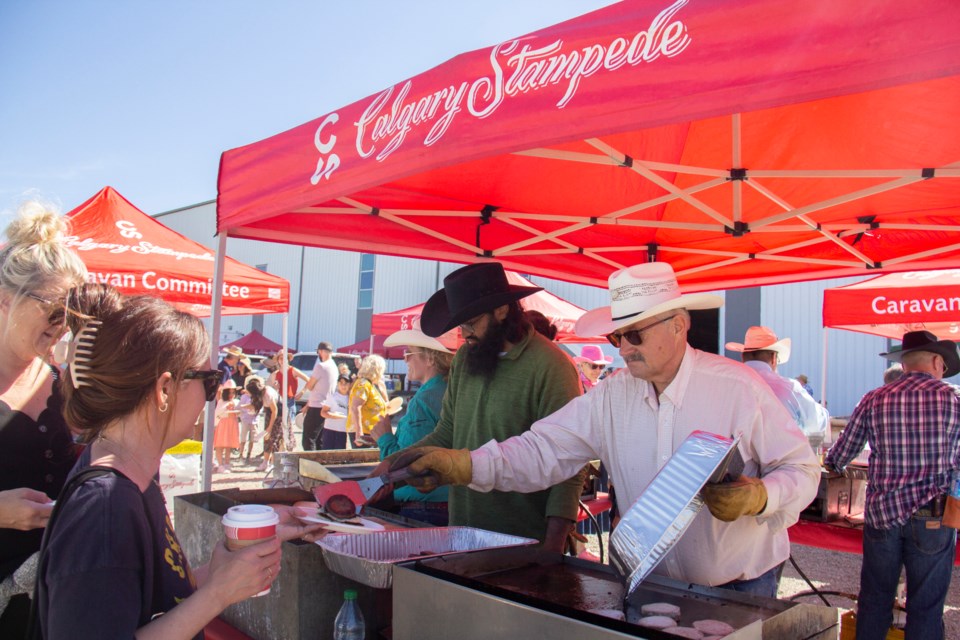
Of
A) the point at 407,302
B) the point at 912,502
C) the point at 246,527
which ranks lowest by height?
the point at 912,502

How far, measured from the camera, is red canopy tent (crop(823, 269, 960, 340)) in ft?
17.2

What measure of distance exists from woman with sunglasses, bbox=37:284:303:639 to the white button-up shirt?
1082 mm

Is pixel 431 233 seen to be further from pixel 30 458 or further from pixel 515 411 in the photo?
pixel 30 458

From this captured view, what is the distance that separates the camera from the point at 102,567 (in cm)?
108

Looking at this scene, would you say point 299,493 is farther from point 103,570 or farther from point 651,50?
point 651,50

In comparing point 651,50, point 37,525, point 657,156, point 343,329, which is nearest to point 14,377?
point 37,525

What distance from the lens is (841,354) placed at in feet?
47.3

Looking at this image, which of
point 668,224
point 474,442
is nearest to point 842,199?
point 668,224

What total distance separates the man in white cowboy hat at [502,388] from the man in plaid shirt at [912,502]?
6.85ft

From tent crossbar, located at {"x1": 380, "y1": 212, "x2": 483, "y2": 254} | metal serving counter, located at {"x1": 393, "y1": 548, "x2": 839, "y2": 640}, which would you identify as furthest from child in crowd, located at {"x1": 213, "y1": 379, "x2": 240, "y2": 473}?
metal serving counter, located at {"x1": 393, "y1": 548, "x2": 839, "y2": 640}

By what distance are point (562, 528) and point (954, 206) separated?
269cm

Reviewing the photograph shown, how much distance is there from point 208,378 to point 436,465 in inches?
35.5

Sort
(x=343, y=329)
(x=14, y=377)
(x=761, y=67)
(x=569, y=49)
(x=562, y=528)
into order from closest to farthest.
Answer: (x=761, y=67), (x=569, y=49), (x=14, y=377), (x=562, y=528), (x=343, y=329)

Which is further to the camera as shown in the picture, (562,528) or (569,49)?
(562,528)
